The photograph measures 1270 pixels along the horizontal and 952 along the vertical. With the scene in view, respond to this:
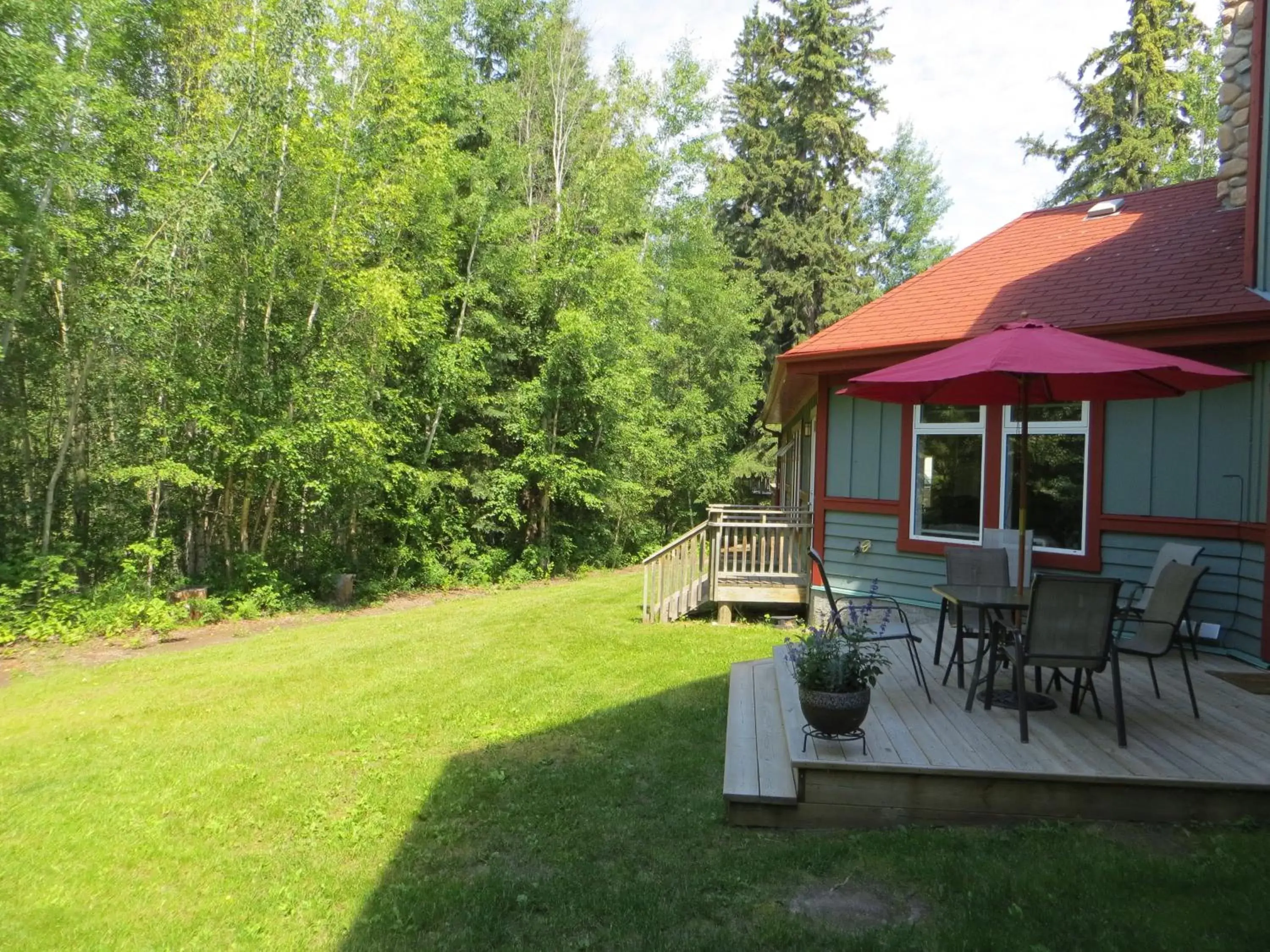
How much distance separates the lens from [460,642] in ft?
25.7

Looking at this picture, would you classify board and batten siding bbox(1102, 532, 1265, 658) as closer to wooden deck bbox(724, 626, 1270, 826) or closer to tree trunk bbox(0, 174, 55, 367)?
wooden deck bbox(724, 626, 1270, 826)

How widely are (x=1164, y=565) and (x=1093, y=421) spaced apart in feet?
5.07

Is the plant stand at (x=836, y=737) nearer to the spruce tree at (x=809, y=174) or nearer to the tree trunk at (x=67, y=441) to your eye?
the tree trunk at (x=67, y=441)

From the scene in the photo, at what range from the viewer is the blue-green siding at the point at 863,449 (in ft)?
25.0

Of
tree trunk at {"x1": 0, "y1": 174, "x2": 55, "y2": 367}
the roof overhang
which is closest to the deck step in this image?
the roof overhang

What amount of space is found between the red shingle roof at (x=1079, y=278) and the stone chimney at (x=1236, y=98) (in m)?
0.29

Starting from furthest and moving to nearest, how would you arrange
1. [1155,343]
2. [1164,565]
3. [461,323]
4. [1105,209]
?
[461,323], [1105,209], [1155,343], [1164,565]

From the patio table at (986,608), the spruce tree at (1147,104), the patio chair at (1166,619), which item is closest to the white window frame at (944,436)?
the patio table at (986,608)

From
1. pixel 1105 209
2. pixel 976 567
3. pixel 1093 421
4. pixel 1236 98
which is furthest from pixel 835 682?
pixel 1105 209

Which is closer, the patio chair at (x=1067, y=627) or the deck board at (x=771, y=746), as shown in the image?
the deck board at (x=771, y=746)

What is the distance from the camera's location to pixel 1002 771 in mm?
3166

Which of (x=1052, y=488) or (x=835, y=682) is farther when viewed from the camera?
(x=1052, y=488)

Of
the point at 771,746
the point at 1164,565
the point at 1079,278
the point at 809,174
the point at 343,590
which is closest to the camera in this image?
the point at 771,746

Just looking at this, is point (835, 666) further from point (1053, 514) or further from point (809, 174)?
point (809, 174)
